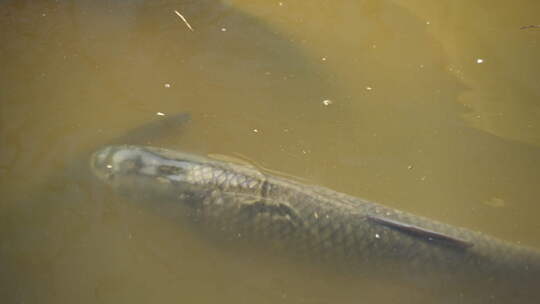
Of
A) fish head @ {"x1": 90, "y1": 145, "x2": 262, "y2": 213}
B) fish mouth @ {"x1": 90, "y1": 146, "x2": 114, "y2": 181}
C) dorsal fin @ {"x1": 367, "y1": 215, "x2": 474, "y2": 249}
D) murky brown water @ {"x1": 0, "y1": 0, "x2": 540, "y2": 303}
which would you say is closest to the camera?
→ dorsal fin @ {"x1": 367, "y1": 215, "x2": 474, "y2": 249}

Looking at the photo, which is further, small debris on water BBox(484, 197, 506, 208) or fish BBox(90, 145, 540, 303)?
small debris on water BBox(484, 197, 506, 208)

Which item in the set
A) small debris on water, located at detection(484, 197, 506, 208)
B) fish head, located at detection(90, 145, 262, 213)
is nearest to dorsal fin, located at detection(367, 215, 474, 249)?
small debris on water, located at detection(484, 197, 506, 208)

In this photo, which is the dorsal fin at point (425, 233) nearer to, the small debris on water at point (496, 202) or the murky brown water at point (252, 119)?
the murky brown water at point (252, 119)

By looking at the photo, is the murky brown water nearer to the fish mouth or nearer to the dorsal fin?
the fish mouth

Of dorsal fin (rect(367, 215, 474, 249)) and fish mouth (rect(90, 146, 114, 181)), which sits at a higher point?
dorsal fin (rect(367, 215, 474, 249))

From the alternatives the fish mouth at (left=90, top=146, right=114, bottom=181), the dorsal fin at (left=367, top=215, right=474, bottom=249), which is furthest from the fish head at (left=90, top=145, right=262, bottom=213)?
the dorsal fin at (left=367, top=215, right=474, bottom=249)

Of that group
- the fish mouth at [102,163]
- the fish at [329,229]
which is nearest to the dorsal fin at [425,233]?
the fish at [329,229]

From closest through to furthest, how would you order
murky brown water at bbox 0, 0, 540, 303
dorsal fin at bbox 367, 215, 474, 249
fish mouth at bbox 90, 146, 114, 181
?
1. dorsal fin at bbox 367, 215, 474, 249
2. murky brown water at bbox 0, 0, 540, 303
3. fish mouth at bbox 90, 146, 114, 181

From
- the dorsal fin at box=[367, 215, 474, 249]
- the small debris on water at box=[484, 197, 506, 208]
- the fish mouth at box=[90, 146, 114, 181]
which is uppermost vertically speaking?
the dorsal fin at box=[367, 215, 474, 249]
